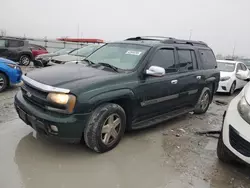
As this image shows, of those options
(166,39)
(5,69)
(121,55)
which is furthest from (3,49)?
(166,39)

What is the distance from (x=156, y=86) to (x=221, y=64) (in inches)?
276

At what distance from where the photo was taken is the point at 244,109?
2.89 metres

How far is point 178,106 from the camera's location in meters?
4.83

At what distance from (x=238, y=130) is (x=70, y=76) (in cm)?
230

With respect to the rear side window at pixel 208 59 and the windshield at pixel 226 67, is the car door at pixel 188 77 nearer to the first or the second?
the rear side window at pixel 208 59

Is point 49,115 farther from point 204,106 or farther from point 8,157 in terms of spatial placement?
point 204,106

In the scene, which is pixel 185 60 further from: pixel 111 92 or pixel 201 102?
pixel 111 92

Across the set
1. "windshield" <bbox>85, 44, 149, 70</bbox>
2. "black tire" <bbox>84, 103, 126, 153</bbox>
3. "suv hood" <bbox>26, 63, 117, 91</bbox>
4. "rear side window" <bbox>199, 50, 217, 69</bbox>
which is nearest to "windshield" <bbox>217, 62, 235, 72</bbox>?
"rear side window" <bbox>199, 50, 217, 69</bbox>

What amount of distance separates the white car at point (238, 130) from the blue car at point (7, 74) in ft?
18.8

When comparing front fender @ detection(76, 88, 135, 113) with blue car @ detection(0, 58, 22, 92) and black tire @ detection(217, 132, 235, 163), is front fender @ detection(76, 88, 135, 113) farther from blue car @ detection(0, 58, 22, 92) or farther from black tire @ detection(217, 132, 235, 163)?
blue car @ detection(0, 58, 22, 92)

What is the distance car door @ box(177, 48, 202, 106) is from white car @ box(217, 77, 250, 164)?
1.59 metres

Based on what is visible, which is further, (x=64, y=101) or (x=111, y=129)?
(x=111, y=129)

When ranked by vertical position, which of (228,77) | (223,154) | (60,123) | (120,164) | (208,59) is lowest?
(120,164)

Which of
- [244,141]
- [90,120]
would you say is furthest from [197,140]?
[90,120]
